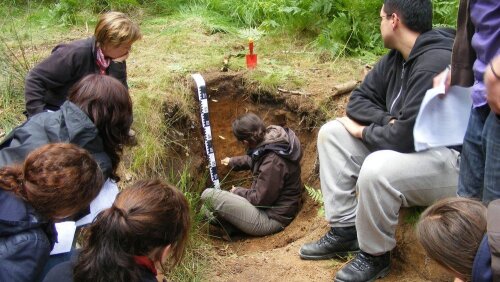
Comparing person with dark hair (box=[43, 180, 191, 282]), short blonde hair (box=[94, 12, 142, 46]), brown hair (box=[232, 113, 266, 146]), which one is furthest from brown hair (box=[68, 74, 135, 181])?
brown hair (box=[232, 113, 266, 146])

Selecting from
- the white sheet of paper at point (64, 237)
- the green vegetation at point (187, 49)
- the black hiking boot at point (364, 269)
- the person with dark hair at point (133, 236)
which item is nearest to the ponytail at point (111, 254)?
the person with dark hair at point (133, 236)

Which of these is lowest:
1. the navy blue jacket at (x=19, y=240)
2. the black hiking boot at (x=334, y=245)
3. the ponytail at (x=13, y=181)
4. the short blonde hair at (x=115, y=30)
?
the black hiking boot at (x=334, y=245)

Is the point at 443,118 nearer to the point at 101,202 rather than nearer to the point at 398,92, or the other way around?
the point at 398,92

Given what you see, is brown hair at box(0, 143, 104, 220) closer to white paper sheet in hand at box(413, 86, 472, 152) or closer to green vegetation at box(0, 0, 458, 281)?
green vegetation at box(0, 0, 458, 281)

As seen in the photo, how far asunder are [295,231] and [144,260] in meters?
2.58

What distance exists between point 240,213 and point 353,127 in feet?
5.26

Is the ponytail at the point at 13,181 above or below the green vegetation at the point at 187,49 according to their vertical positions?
above

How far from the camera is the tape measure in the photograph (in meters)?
5.68

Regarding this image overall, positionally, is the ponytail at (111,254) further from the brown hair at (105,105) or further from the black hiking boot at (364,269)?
the black hiking boot at (364,269)

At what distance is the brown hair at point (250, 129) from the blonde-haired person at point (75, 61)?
1.26 meters

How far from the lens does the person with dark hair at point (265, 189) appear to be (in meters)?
4.88

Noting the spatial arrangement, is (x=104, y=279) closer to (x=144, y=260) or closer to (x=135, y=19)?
(x=144, y=260)

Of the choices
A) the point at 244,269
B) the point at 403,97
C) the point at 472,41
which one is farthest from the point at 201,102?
the point at 472,41

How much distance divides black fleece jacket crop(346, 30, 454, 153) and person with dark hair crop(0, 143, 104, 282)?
1.83m
